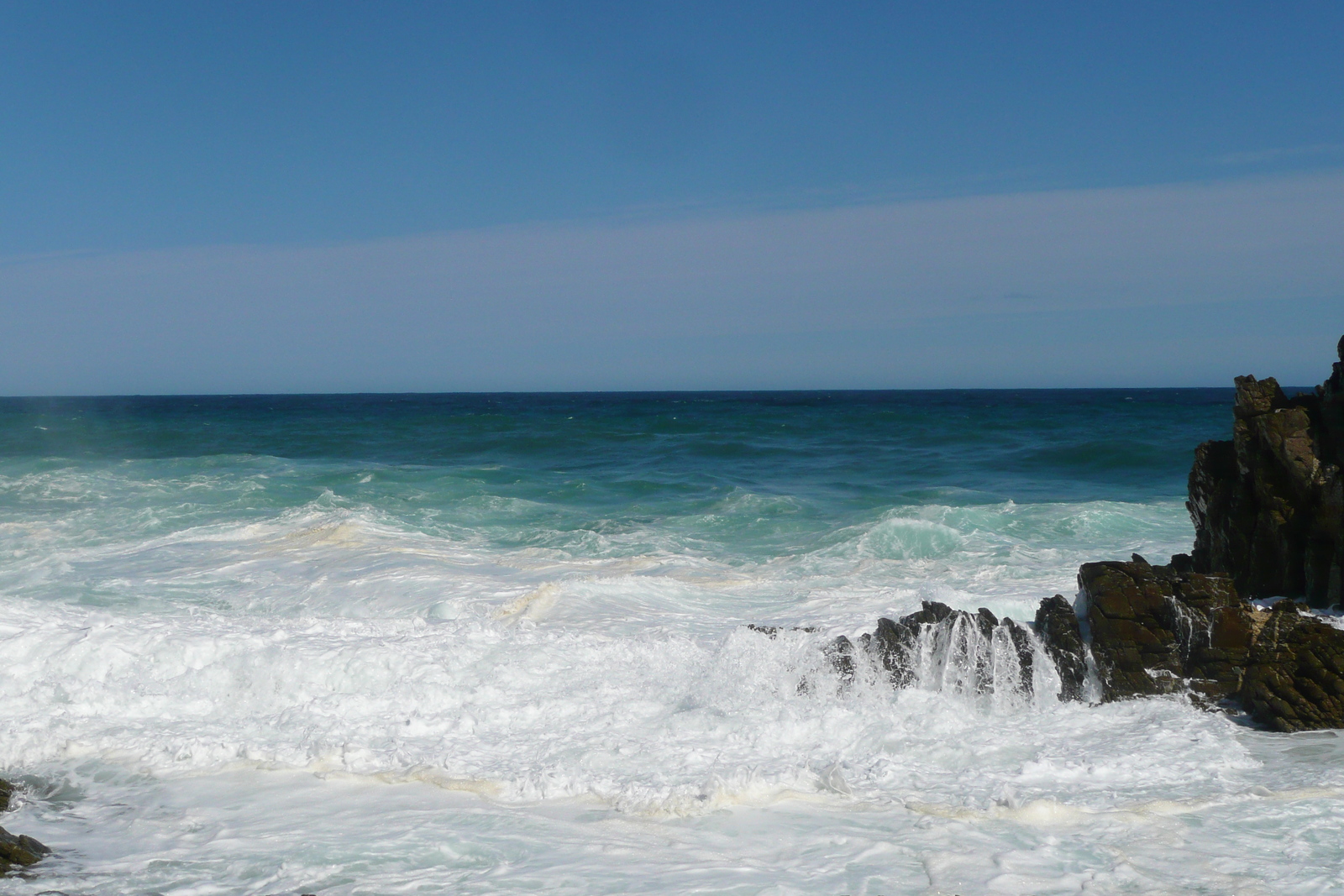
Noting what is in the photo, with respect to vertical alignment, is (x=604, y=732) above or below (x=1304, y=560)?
below

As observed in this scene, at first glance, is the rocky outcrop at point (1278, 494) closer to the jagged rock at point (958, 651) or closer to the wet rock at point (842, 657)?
the jagged rock at point (958, 651)

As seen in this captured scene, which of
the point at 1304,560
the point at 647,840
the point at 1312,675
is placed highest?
the point at 1304,560

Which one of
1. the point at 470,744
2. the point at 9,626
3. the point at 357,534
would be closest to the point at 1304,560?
the point at 470,744

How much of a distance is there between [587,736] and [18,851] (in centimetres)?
319

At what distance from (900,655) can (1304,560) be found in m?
3.53

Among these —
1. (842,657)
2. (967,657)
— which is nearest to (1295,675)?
(967,657)

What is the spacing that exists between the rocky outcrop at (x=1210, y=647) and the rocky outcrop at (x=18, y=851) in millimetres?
6585

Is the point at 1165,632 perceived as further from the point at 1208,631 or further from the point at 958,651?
the point at 958,651

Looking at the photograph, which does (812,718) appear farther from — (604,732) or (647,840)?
(647,840)

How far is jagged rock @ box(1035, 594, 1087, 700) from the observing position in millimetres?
7355

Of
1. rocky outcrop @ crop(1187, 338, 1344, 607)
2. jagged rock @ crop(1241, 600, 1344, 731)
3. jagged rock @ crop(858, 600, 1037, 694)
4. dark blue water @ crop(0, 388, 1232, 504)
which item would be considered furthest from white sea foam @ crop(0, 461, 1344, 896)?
dark blue water @ crop(0, 388, 1232, 504)

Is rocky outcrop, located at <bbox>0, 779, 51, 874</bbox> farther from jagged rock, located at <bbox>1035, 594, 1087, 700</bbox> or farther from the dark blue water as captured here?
the dark blue water

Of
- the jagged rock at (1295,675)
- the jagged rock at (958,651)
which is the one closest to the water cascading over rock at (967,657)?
the jagged rock at (958,651)

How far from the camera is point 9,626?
834 cm
